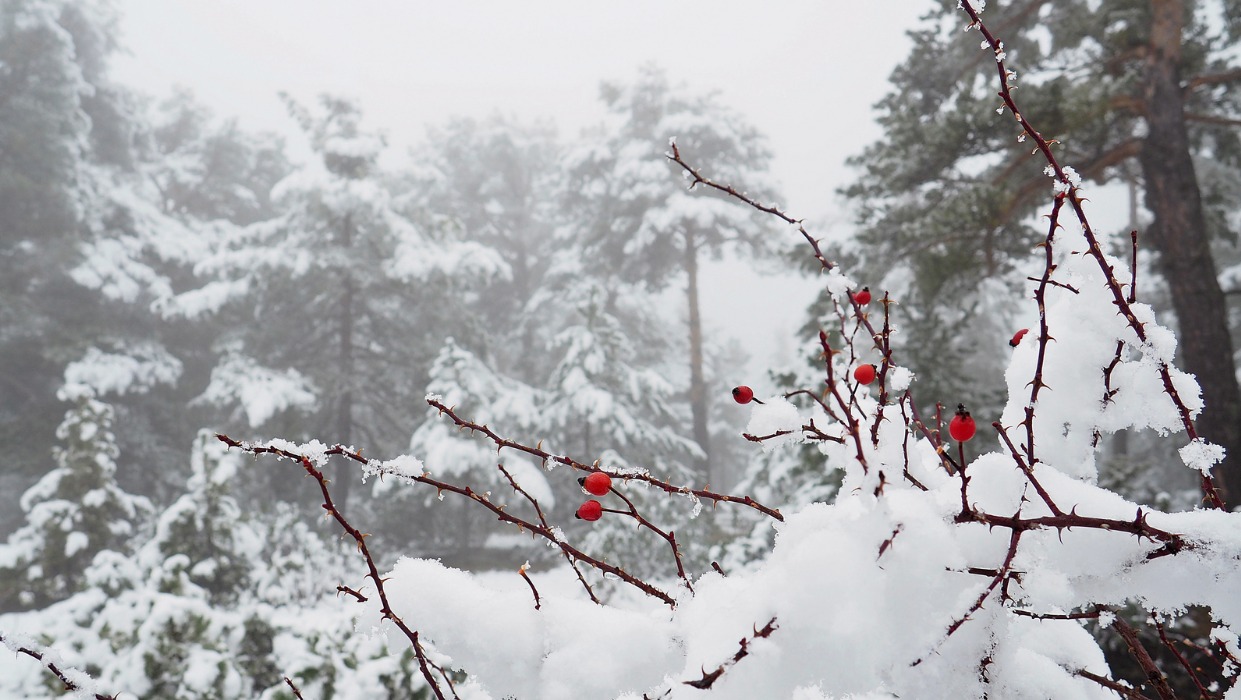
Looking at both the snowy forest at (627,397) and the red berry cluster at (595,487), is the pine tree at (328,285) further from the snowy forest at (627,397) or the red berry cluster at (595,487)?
the red berry cluster at (595,487)

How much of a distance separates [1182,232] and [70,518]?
13123mm

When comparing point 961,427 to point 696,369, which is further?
point 696,369

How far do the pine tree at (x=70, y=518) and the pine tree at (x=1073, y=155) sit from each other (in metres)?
10.5

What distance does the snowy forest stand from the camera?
83 cm

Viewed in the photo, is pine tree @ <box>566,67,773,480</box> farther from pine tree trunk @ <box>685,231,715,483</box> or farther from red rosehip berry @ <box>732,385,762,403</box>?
red rosehip berry @ <box>732,385,762,403</box>

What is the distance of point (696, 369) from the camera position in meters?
17.0

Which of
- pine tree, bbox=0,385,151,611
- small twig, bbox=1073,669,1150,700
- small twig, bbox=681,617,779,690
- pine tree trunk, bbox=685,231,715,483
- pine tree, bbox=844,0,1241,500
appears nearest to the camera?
small twig, bbox=681,617,779,690

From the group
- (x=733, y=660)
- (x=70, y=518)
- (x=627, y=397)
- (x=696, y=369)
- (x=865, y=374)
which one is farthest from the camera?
(x=696, y=369)

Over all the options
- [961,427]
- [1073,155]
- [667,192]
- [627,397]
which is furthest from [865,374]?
[667,192]

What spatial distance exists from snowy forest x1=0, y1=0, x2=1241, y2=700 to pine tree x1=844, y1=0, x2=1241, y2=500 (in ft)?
0.15

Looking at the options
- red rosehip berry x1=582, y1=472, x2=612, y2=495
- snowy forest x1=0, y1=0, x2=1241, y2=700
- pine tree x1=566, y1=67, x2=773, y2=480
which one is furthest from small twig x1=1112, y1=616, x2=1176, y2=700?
pine tree x1=566, y1=67, x2=773, y2=480

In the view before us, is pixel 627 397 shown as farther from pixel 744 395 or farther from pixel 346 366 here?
pixel 744 395

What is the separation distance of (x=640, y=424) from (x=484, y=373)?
3.69 meters

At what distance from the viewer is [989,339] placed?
2170 centimetres
